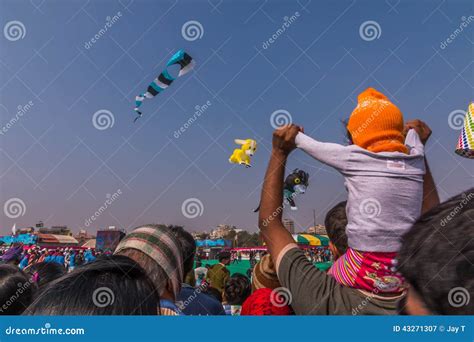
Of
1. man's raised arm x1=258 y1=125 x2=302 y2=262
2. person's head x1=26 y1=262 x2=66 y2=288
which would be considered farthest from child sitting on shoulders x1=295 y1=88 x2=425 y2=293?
person's head x1=26 y1=262 x2=66 y2=288

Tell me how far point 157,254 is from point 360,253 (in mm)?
1006

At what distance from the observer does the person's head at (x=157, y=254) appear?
6.39 ft

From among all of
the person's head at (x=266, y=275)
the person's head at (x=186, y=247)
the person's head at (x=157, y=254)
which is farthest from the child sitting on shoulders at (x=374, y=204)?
the person's head at (x=186, y=247)

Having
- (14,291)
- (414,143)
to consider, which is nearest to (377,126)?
(414,143)

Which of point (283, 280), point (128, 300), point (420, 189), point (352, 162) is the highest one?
point (420, 189)

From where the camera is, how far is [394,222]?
1483mm

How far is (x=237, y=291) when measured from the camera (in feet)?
16.5

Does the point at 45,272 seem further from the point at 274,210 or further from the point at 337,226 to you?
the point at 274,210

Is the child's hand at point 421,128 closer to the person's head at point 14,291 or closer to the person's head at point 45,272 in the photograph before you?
the person's head at point 14,291

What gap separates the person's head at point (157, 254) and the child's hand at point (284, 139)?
90 centimetres

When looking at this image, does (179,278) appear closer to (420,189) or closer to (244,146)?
(420,189)

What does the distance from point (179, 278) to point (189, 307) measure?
731 mm

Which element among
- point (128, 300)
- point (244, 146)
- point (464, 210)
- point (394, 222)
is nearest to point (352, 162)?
point (394, 222)

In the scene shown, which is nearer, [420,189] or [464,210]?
[464,210]
